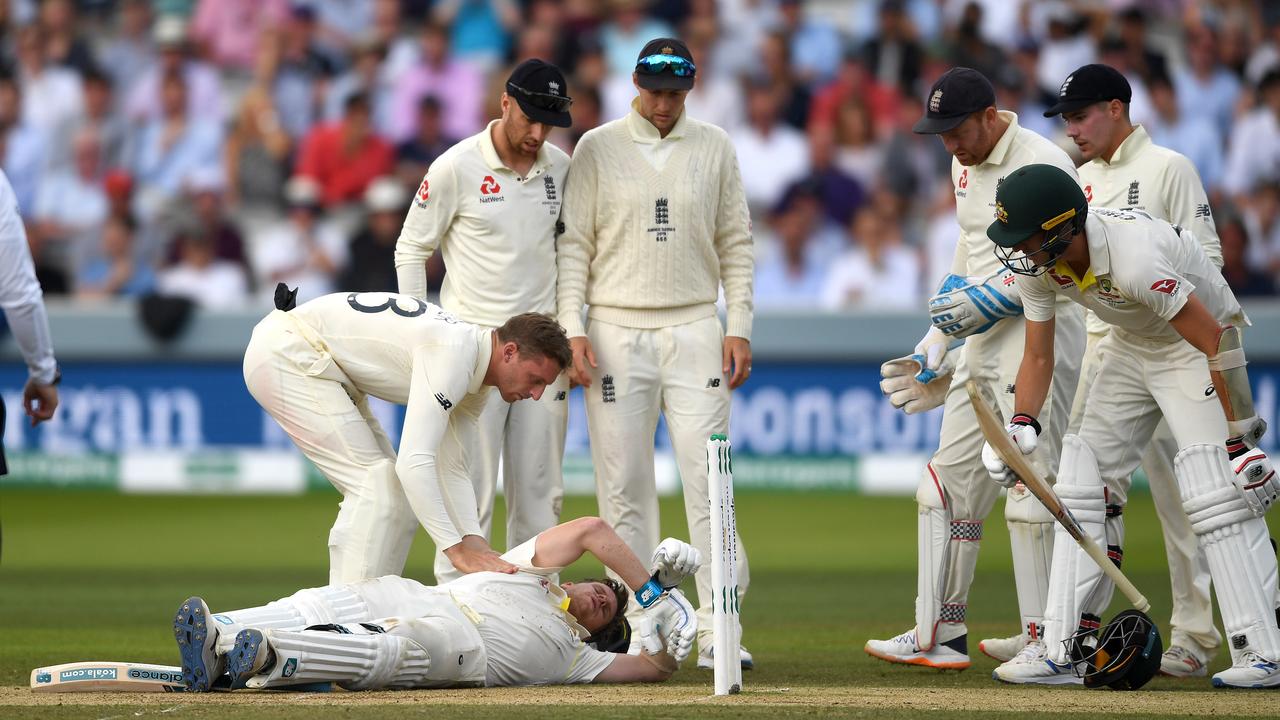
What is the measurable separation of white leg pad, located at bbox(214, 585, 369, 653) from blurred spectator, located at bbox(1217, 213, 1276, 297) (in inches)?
371

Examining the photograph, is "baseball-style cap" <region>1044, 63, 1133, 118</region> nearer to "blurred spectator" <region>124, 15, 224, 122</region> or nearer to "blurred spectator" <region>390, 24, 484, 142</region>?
"blurred spectator" <region>390, 24, 484, 142</region>

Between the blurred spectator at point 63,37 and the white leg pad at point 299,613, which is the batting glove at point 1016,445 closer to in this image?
the white leg pad at point 299,613

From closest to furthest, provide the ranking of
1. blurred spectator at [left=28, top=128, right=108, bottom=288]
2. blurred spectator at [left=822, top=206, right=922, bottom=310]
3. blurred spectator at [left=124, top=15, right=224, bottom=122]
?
blurred spectator at [left=822, top=206, right=922, bottom=310]
blurred spectator at [left=28, top=128, right=108, bottom=288]
blurred spectator at [left=124, top=15, right=224, bottom=122]

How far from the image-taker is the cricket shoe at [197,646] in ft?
18.6

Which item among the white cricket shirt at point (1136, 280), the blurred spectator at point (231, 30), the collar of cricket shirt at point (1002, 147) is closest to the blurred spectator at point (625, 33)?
the blurred spectator at point (231, 30)

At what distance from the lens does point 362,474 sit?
266 inches

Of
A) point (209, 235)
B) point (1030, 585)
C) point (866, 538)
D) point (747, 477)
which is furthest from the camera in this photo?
point (209, 235)

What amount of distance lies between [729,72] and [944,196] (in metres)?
2.57

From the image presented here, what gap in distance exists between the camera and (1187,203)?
7.36 m

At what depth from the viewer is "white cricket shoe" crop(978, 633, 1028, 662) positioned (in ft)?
23.6

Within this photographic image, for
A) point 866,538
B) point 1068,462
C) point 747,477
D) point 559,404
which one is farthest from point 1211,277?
point 747,477

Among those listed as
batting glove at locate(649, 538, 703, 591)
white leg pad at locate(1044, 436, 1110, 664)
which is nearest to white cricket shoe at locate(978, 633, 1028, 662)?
white leg pad at locate(1044, 436, 1110, 664)

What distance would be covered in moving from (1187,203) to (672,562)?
9.58 ft

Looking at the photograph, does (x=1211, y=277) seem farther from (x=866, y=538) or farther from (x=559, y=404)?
(x=866, y=538)
